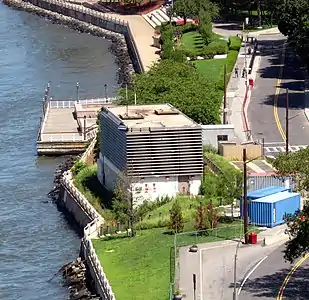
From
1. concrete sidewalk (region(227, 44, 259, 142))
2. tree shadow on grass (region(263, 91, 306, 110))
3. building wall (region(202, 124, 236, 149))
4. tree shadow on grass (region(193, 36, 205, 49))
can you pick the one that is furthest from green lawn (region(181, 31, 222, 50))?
building wall (region(202, 124, 236, 149))

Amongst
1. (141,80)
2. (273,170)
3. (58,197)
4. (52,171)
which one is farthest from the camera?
(141,80)

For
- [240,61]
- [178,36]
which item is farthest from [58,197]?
[178,36]

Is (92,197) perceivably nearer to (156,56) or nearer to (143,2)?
(156,56)

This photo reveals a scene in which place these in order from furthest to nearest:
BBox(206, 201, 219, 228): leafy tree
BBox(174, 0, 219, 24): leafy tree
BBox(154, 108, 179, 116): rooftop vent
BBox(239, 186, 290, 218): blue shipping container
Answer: BBox(174, 0, 219, 24): leafy tree, BBox(154, 108, 179, 116): rooftop vent, BBox(239, 186, 290, 218): blue shipping container, BBox(206, 201, 219, 228): leafy tree

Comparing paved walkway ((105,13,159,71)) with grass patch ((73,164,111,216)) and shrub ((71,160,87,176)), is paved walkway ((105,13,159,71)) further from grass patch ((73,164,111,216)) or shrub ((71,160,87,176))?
grass patch ((73,164,111,216))

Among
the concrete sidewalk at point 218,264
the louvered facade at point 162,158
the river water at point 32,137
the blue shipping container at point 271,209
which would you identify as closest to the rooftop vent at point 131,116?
the louvered facade at point 162,158

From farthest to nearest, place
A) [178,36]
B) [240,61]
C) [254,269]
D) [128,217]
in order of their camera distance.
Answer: [178,36]
[240,61]
[128,217]
[254,269]

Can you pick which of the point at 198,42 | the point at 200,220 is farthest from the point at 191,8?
the point at 200,220
